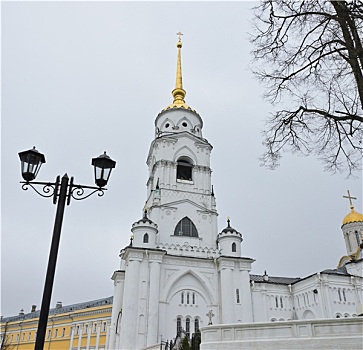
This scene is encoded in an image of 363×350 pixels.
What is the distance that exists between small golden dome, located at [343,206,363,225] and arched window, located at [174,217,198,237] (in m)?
22.1

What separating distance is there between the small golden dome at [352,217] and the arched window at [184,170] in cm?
2156

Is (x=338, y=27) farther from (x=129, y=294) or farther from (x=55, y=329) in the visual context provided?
(x=55, y=329)

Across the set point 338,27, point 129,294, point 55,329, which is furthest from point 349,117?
point 55,329

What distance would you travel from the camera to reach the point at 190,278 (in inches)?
1168

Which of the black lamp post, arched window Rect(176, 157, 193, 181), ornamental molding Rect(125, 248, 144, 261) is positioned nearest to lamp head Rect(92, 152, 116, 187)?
the black lamp post

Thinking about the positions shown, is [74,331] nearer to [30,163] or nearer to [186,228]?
[186,228]

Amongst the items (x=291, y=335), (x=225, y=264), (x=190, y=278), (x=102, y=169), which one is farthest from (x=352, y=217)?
(x=102, y=169)

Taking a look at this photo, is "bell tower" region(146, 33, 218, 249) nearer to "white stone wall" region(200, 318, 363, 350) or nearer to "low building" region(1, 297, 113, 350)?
"white stone wall" region(200, 318, 363, 350)

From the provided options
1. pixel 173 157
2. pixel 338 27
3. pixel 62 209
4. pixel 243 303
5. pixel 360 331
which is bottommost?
pixel 360 331

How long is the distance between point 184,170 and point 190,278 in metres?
11.0

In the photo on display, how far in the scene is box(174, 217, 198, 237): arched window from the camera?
31812 millimetres

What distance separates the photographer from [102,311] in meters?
45.4

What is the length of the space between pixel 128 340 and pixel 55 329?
31.7 meters

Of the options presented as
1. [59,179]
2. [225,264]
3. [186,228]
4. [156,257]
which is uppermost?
[186,228]
